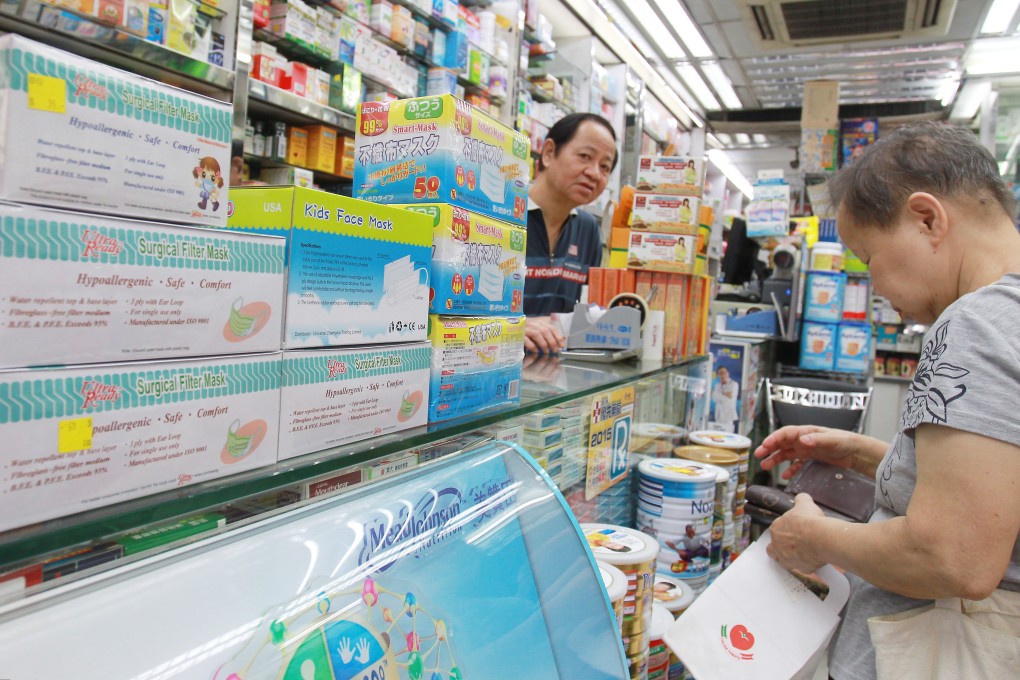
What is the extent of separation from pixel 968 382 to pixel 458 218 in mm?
829

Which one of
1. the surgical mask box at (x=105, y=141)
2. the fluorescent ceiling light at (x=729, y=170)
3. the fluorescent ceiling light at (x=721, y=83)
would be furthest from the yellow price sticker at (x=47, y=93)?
the fluorescent ceiling light at (x=729, y=170)

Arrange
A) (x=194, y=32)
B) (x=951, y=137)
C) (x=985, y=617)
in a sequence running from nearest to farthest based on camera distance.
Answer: (x=985, y=617), (x=951, y=137), (x=194, y=32)

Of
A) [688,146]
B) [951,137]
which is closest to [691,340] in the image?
[951,137]

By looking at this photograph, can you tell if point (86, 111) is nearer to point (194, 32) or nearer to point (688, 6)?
point (194, 32)

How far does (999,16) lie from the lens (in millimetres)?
6125

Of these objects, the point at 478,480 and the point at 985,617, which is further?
the point at 985,617

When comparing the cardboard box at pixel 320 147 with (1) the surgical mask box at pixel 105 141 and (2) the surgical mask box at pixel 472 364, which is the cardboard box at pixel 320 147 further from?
(1) the surgical mask box at pixel 105 141

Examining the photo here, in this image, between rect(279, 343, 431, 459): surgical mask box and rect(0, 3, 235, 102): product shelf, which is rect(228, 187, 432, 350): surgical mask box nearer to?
rect(279, 343, 431, 459): surgical mask box

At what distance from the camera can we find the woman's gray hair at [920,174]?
120cm

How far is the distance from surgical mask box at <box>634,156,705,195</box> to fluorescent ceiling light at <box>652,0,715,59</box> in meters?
4.18

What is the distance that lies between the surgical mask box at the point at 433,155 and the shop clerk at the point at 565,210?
1.73m

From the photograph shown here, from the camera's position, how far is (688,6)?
618cm

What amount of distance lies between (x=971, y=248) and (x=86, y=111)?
4.38ft

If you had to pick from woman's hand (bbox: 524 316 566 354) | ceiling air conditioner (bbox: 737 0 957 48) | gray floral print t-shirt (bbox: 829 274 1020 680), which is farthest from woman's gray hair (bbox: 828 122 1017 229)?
ceiling air conditioner (bbox: 737 0 957 48)
